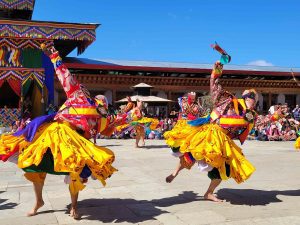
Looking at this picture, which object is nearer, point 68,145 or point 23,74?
point 68,145

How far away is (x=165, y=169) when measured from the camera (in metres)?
8.50

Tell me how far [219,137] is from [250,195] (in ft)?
4.07

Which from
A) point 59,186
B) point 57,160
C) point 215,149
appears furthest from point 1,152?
point 215,149

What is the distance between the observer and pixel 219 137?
5.33m

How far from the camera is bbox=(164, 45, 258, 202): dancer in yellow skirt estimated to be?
5203 millimetres

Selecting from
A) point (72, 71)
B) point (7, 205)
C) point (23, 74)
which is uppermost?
point (72, 71)

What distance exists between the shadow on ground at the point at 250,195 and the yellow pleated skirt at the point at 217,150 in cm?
49

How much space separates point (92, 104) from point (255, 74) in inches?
871

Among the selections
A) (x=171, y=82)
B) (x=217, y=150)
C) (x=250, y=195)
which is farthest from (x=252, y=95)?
(x=171, y=82)

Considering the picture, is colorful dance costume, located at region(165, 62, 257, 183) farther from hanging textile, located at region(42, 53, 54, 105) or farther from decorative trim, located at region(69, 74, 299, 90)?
decorative trim, located at region(69, 74, 299, 90)

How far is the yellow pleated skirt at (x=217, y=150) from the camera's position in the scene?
513 cm

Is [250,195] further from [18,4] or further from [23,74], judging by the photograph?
[18,4]

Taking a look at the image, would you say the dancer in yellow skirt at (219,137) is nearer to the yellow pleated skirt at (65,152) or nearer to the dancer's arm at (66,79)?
the yellow pleated skirt at (65,152)

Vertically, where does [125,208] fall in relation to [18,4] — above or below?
below
